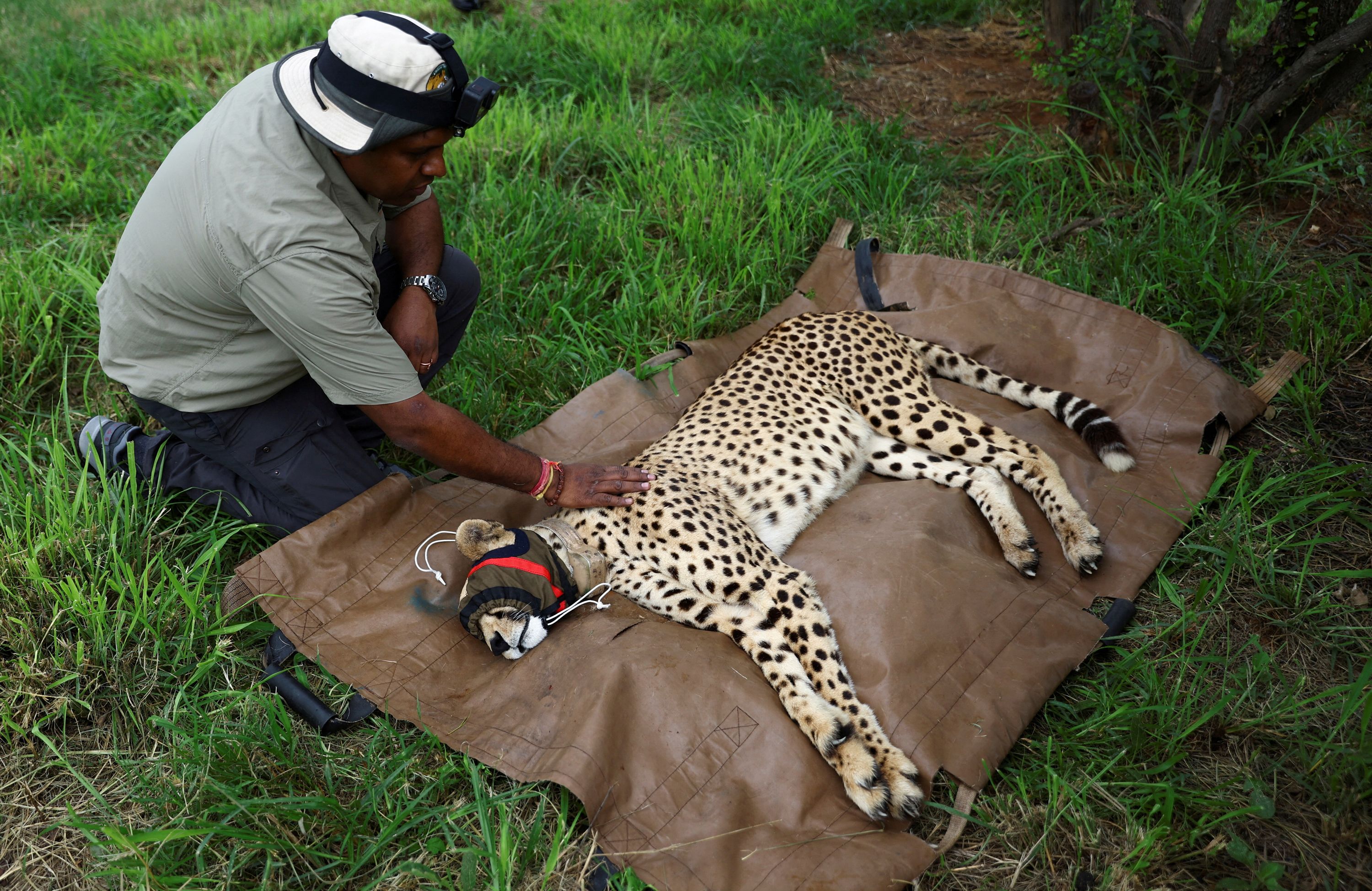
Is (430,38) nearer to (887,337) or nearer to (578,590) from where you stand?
(578,590)

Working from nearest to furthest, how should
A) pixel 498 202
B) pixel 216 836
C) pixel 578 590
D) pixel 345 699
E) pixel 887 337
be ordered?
pixel 216 836 < pixel 345 699 < pixel 578 590 < pixel 887 337 < pixel 498 202

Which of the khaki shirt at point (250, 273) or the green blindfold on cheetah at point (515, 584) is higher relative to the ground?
the khaki shirt at point (250, 273)

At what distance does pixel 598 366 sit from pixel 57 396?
7.90 feet

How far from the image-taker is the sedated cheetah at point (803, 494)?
2.77m

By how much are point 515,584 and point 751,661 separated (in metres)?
0.79

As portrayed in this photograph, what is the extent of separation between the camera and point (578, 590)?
3.07 m

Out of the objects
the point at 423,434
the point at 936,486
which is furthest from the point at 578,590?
the point at 936,486

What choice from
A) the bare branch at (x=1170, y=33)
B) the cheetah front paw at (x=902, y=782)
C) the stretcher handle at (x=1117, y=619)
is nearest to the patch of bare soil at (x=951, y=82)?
the bare branch at (x=1170, y=33)

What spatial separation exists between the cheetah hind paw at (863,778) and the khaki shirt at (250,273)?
1.69 meters

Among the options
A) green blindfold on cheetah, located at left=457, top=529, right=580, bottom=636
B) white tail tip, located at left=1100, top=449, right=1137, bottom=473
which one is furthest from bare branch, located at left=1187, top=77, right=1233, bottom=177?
green blindfold on cheetah, located at left=457, top=529, right=580, bottom=636

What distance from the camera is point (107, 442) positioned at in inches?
139

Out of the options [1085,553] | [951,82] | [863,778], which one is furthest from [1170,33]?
[863,778]

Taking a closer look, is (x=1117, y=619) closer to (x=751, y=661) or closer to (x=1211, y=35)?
(x=751, y=661)

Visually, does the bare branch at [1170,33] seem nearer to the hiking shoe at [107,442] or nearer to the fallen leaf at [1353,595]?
the fallen leaf at [1353,595]
